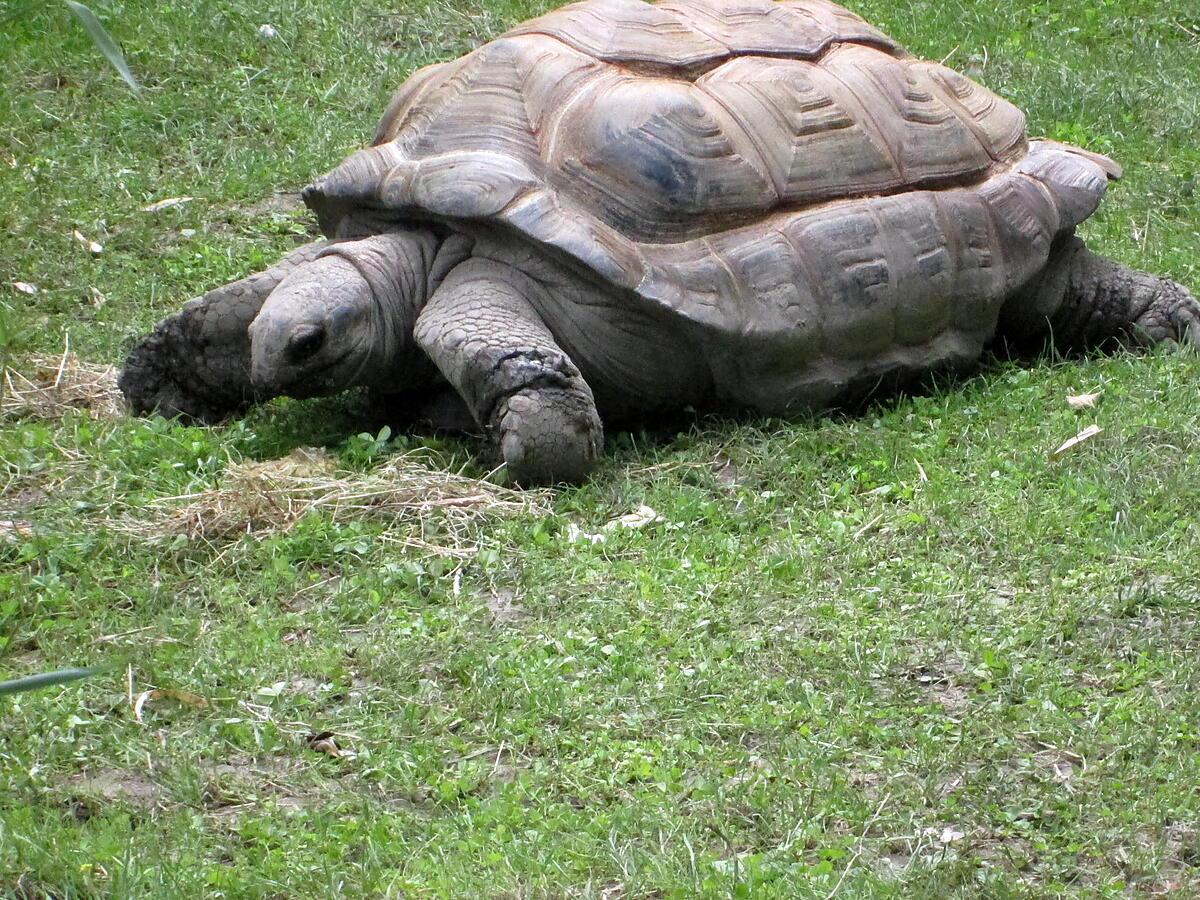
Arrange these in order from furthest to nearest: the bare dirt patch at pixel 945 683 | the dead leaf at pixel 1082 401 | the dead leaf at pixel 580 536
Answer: the dead leaf at pixel 1082 401, the dead leaf at pixel 580 536, the bare dirt patch at pixel 945 683

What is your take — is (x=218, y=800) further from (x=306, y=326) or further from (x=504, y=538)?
(x=306, y=326)

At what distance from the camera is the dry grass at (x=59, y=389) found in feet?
19.1

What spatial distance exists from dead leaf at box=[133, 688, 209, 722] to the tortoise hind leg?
3.68 m

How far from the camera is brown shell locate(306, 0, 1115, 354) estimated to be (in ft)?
17.8

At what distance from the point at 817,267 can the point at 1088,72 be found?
14.8 ft

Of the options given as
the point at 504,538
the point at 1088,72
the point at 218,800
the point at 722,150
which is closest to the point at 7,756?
the point at 218,800

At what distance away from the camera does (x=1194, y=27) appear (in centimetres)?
1009

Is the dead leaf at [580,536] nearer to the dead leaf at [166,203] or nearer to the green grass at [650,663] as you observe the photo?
the green grass at [650,663]

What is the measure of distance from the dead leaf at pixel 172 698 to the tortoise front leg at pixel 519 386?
1513 mm

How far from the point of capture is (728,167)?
18.1 ft

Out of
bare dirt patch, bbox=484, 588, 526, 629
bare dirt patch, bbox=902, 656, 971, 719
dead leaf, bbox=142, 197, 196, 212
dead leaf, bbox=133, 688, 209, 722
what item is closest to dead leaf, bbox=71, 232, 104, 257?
dead leaf, bbox=142, 197, 196, 212

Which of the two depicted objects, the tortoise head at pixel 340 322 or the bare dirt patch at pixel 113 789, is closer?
the bare dirt patch at pixel 113 789

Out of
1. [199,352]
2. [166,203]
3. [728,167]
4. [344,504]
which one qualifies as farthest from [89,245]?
[728,167]

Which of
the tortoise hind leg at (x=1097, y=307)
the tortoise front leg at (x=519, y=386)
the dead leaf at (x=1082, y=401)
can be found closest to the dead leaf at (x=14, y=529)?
the tortoise front leg at (x=519, y=386)
